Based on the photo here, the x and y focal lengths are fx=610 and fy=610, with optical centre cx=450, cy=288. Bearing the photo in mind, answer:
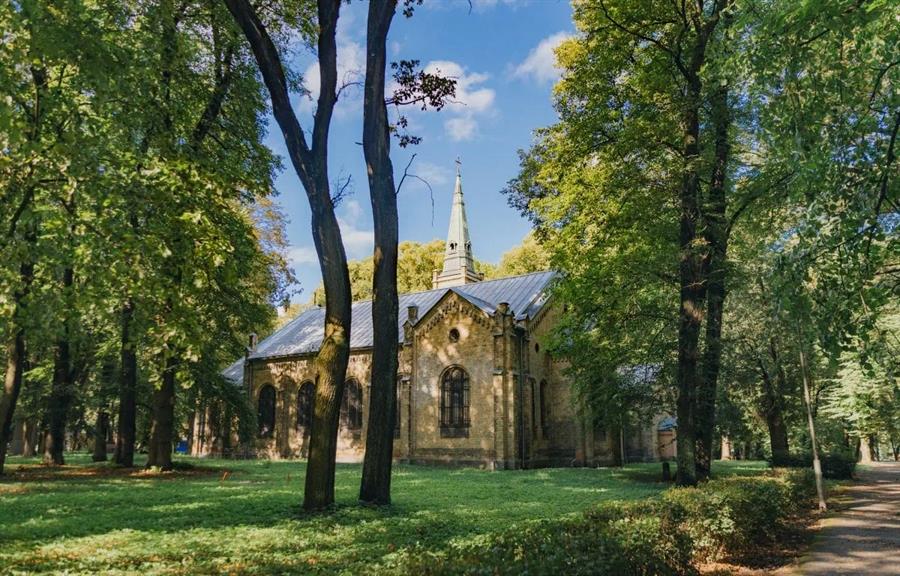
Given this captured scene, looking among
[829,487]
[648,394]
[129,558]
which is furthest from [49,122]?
[829,487]

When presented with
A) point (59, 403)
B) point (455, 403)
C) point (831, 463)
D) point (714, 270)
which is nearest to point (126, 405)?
point (59, 403)

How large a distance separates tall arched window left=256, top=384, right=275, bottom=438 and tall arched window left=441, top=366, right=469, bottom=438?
1296 centimetres

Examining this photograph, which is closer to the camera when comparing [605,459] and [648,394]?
[648,394]

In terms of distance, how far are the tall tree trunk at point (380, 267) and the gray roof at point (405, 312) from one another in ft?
56.9

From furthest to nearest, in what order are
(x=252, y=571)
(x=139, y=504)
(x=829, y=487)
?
1. (x=829, y=487)
2. (x=139, y=504)
3. (x=252, y=571)

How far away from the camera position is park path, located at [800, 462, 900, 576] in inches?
322

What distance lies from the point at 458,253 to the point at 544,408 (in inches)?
630

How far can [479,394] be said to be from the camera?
93.6ft

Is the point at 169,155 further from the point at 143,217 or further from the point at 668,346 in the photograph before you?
the point at 668,346

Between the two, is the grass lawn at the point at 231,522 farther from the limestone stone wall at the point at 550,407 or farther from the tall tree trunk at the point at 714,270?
the limestone stone wall at the point at 550,407

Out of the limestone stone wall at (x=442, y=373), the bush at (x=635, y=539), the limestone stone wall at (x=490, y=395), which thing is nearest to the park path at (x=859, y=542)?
the bush at (x=635, y=539)

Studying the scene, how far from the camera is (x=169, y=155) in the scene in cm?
956

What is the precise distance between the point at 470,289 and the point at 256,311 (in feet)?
53.1

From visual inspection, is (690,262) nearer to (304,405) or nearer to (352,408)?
(352,408)
